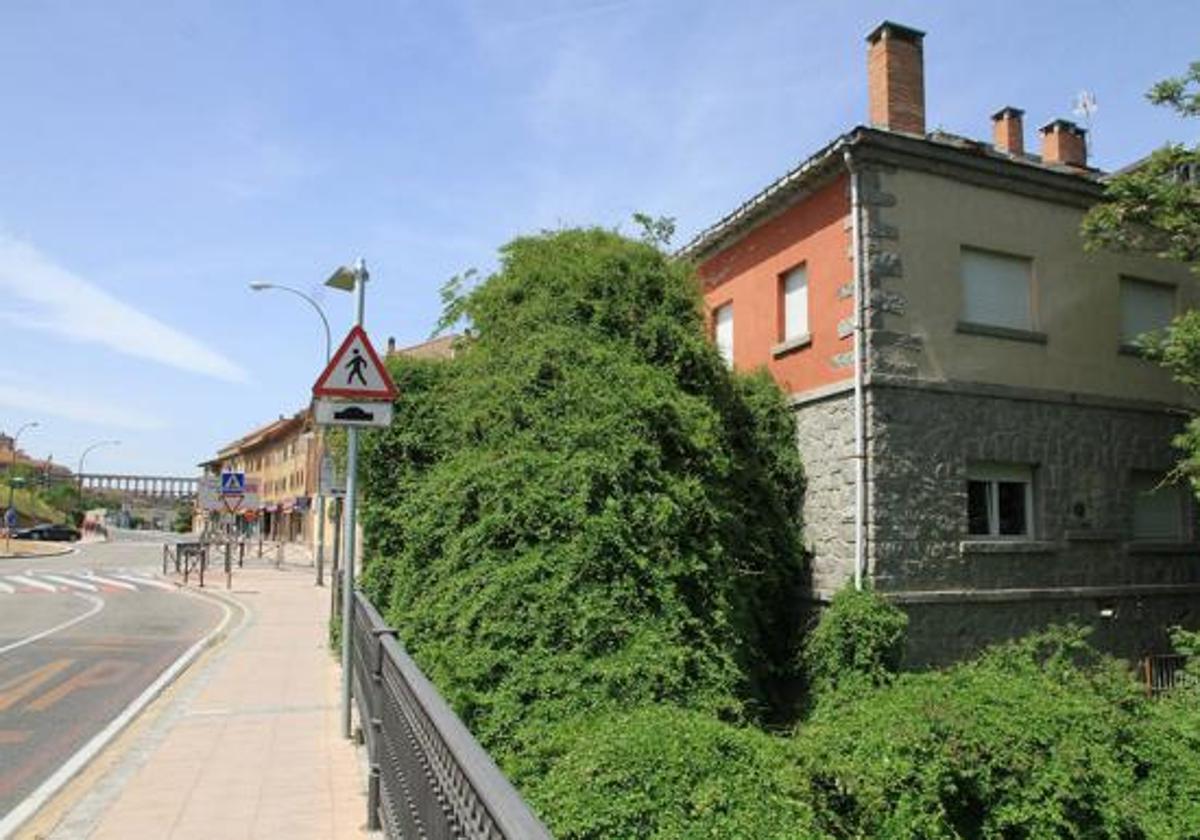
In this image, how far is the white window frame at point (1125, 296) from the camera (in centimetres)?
1456

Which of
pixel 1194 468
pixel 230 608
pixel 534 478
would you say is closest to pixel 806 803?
pixel 534 478

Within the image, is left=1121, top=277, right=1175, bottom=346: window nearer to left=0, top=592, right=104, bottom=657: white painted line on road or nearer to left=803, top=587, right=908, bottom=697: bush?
left=803, top=587, right=908, bottom=697: bush

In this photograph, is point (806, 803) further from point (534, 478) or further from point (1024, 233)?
point (1024, 233)

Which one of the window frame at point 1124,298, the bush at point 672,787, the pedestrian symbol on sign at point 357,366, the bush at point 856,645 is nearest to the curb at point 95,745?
the bush at point 672,787

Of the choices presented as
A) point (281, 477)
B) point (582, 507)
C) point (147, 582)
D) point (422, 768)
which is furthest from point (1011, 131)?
point (281, 477)

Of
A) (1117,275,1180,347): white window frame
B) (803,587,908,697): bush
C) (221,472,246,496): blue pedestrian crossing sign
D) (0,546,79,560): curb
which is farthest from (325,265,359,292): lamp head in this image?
(0,546,79,560): curb

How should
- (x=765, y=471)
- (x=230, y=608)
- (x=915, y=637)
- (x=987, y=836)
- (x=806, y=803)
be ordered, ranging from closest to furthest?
(x=806, y=803) < (x=987, y=836) < (x=915, y=637) < (x=765, y=471) < (x=230, y=608)

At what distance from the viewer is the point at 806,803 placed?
6902 mm

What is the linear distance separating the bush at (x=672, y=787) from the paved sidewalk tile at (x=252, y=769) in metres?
1.31

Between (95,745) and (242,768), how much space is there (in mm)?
2103

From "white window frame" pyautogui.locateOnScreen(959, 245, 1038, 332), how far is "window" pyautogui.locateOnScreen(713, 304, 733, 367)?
381 cm

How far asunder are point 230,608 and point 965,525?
16578mm

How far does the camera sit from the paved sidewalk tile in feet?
20.1

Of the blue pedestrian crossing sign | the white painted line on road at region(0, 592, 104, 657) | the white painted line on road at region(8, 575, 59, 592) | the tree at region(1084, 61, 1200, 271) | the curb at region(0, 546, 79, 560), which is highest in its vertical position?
the tree at region(1084, 61, 1200, 271)
